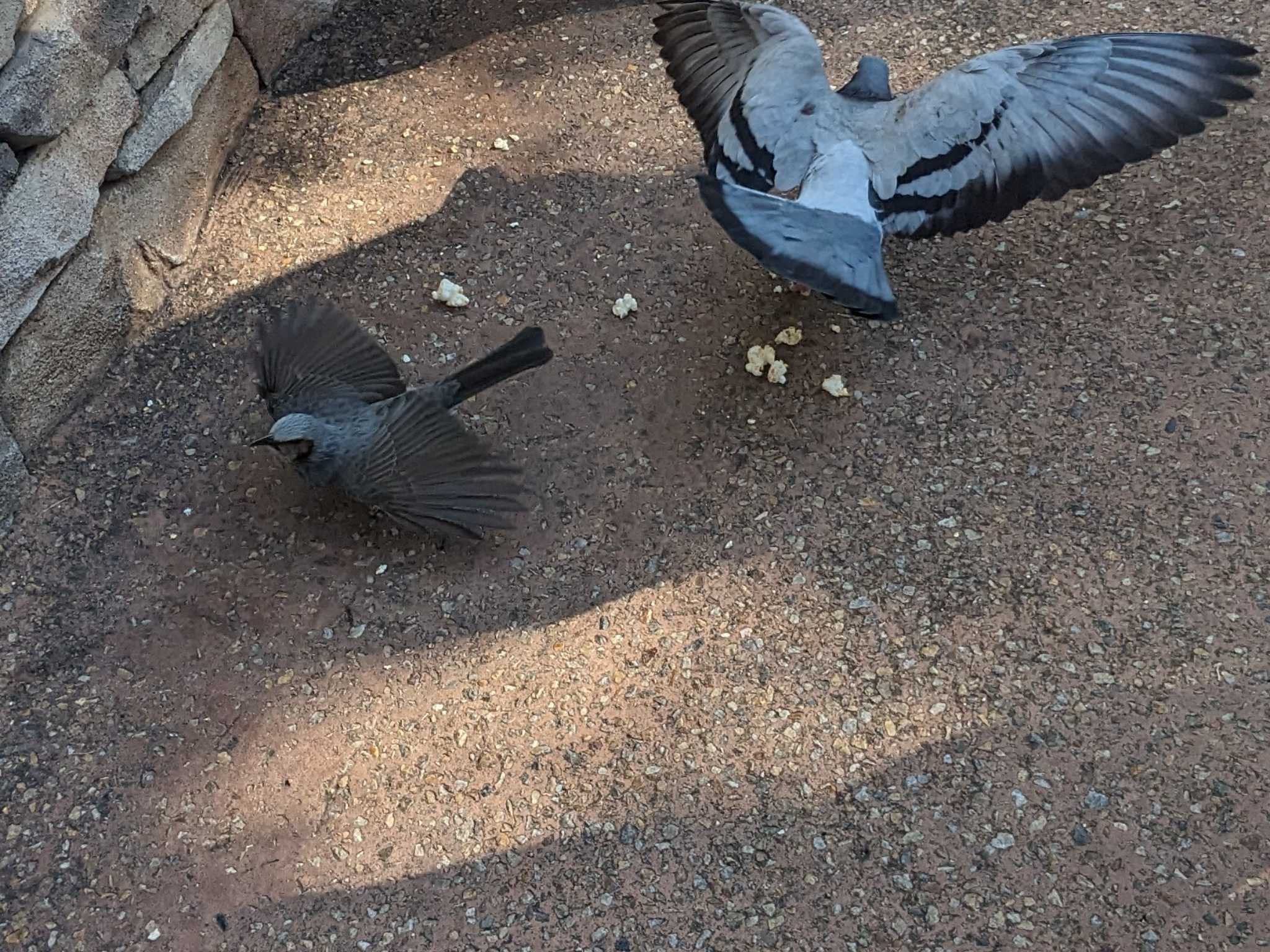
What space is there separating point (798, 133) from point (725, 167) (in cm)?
31

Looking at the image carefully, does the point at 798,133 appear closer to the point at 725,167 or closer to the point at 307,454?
the point at 725,167

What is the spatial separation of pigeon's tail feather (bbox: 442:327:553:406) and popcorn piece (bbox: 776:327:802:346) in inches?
39.8

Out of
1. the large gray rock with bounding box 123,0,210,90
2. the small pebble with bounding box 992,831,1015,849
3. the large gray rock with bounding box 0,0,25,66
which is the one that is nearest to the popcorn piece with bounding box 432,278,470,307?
the large gray rock with bounding box 123,0,210,90

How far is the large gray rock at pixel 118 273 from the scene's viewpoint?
3668 millimetres

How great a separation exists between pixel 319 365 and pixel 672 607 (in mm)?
1572

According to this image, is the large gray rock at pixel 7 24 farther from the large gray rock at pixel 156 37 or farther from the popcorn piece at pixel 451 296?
the popcorn piece at pixel 451 296

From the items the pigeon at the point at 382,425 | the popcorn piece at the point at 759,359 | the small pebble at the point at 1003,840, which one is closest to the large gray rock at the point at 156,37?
the pigeon at the point at 382,425

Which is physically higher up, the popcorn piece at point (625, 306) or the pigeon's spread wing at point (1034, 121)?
the pigeon's spread wing at point (1034, 121)

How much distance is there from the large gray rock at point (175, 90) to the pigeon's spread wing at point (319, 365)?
0.94 meters

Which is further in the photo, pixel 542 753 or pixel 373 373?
pixel 373 373

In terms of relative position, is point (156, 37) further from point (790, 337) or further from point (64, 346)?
point (790, 337)

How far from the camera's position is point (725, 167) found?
3.85 m

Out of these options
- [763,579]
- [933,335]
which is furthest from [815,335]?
[763,579]

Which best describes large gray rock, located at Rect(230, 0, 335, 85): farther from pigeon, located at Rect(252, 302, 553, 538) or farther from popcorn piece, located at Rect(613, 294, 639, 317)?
popcorn piece, located at Rect(613, 294, 639, 317)
